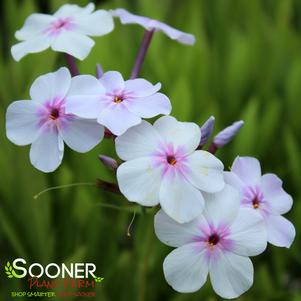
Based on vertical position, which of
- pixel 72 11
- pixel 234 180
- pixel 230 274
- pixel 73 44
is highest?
pixel 72 11

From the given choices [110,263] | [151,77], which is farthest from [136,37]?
[110,263]

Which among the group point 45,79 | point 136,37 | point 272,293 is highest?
point 136,37

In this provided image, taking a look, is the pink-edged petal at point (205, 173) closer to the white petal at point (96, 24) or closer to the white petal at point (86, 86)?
the white petal at point (86, 86)

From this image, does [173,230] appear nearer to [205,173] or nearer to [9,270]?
[205,173]

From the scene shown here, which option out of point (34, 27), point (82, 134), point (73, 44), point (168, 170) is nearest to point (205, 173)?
point (168, 170)

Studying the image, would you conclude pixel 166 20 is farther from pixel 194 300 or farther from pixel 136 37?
pixel 194 300

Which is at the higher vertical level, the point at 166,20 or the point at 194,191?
the point at 166,20
